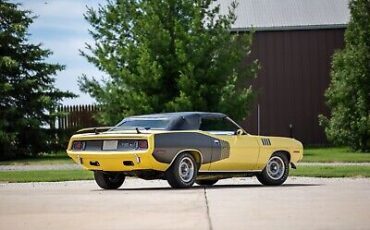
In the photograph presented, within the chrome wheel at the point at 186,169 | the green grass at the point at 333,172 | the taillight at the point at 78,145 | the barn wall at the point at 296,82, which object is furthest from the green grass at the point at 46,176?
the barn wall at the point at 296,82

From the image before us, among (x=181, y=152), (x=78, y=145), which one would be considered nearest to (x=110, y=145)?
(x=78, y=145)

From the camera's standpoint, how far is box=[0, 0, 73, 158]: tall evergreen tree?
35.0m

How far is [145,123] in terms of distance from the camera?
16.4 metres

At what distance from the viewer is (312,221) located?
375 inches

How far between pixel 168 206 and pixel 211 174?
4880mm

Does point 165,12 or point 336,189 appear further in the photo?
point 165,12

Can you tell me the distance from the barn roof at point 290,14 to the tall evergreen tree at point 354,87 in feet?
20.6

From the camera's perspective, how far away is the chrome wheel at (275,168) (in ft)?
56.7

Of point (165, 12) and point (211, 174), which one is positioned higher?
point (165, 12)

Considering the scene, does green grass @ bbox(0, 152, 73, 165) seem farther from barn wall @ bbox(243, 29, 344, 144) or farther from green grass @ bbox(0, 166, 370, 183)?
barn wall @ bbox(243, 29, 344, 144)

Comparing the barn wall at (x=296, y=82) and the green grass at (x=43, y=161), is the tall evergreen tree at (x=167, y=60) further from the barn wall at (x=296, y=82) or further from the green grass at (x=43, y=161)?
the barn wall at (x=296, y=82)

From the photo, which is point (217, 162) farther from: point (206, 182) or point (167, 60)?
point (167, 60)

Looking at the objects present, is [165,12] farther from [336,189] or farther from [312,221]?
[312,221]

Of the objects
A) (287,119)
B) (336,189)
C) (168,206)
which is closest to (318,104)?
(287,119)
